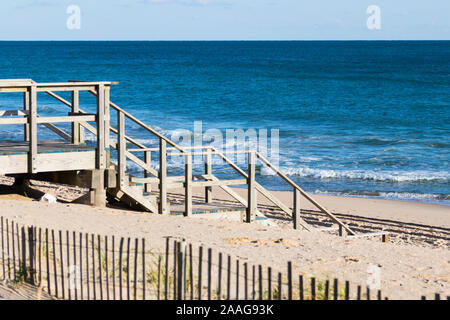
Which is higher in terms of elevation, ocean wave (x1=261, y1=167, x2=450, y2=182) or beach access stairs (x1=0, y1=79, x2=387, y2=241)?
beach access stairs (x1=0, y1=79, x2=387, y2=241)

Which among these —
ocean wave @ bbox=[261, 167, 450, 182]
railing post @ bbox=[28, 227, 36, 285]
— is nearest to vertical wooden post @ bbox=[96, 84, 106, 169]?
railing post @ bbox=[28, 227, 36, 285]

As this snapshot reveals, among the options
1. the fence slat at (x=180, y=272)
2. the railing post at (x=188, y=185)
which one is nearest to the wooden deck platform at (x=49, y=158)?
the railing post at (x=188, y=185)

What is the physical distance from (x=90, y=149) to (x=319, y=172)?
15085mm

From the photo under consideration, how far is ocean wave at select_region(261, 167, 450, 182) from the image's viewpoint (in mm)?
24922

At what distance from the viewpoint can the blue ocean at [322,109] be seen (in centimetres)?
2539

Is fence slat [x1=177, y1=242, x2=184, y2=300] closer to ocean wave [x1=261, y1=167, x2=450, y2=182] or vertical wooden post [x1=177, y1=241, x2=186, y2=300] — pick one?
vertical wooden post [x1=177, y1=241, x2=186, y2=300]

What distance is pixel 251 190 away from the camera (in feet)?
41.9

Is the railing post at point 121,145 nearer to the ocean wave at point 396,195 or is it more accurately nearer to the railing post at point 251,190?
the railing post at point 251,190

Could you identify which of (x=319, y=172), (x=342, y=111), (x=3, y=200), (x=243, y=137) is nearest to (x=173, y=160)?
(x=319, y=172)

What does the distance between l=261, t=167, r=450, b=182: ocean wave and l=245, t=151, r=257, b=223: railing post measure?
12.5 metres

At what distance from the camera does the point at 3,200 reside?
40.5ft

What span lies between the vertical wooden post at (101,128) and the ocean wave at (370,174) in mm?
14443

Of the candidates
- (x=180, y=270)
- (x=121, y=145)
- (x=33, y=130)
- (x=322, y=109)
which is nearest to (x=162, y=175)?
(x=121, y=145)
